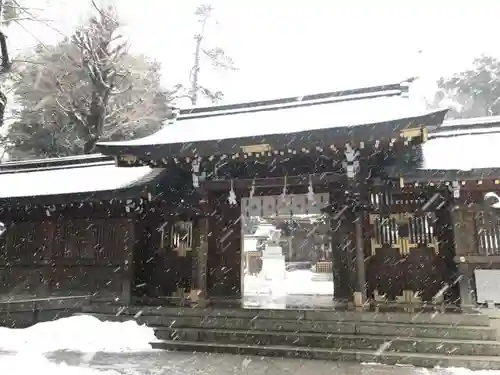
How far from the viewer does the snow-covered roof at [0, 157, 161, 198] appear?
1164cm

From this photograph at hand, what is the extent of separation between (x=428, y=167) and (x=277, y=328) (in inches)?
193

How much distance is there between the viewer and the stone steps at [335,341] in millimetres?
7266

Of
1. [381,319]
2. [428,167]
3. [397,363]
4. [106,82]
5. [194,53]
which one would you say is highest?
[194,53]

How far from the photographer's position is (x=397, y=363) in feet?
23.4

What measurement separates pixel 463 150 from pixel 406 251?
289 cm

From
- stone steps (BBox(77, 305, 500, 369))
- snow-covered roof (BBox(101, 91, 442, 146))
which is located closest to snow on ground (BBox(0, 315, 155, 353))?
stone steps (BBox(77, 305, 500, 369))

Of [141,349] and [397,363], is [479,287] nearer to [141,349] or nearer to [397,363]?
[397,363]

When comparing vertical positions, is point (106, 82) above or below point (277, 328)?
above

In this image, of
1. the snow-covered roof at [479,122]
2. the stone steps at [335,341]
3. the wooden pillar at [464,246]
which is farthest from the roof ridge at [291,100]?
the stone steps at [335,341]

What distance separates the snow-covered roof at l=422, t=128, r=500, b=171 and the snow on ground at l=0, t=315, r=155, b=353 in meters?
7.46

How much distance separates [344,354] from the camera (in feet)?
24.3

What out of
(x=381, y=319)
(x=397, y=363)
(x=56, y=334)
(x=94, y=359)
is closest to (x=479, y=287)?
(x=381, y=319)

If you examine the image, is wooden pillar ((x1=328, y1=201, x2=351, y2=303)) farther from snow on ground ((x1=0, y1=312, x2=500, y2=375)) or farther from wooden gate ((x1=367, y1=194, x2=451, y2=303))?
snow on ground ((x1=0, y1=312, x2=500, y2=375))

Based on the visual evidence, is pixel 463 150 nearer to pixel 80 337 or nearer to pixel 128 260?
pixel 128 260
